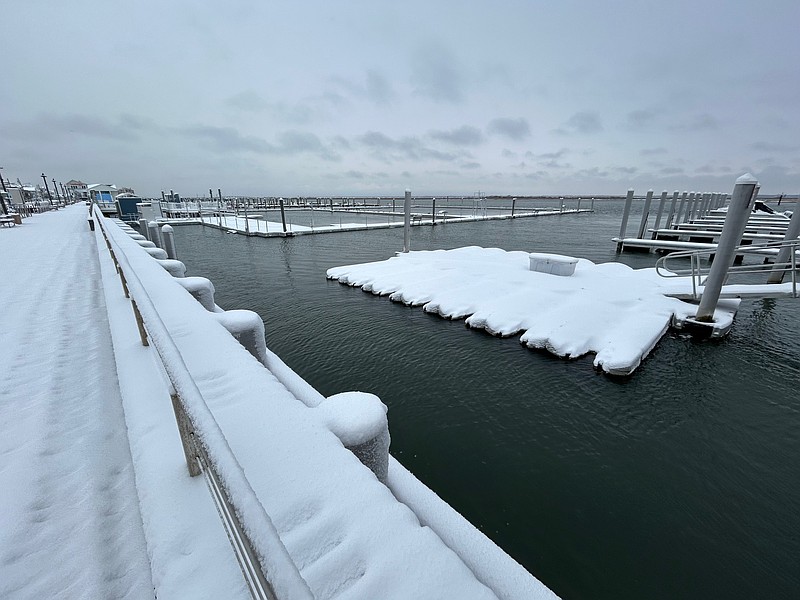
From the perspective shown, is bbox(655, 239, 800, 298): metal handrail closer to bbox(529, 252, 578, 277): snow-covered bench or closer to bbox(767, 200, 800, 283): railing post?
bbox(767, 200, 800, 283): railing post

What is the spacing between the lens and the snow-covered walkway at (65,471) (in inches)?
70.4

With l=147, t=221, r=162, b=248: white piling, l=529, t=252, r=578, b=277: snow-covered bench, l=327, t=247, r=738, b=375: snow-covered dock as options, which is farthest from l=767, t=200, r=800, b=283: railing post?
l=147, t=221, r=162, b=248: white piling

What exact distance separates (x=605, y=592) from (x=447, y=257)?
11.8 metres

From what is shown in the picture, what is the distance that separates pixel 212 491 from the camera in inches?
50.6

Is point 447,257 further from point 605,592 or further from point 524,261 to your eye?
point 605,592

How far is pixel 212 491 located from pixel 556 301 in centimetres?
833

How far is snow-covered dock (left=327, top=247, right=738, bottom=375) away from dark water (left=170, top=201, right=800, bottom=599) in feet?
1.25

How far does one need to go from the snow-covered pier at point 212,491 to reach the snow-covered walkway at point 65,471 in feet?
0.03

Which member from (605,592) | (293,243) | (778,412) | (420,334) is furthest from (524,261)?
(293,243)

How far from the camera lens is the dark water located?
2.94 metres

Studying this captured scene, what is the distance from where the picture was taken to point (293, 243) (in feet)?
66.0

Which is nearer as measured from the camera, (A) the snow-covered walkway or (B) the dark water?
(A) the snow-covered walkway

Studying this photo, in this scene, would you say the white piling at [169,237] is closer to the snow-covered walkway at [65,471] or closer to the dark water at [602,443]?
the dark water at [602,443]

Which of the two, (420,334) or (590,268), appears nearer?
(420,334)
